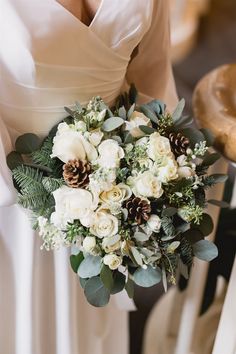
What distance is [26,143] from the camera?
848 mm

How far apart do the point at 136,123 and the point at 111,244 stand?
18cm

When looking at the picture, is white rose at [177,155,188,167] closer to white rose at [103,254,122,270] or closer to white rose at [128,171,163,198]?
white rose at [128,171,163,198]

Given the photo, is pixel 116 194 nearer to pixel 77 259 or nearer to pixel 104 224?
pixel 104 224

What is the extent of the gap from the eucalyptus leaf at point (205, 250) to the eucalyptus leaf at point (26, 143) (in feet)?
0.91

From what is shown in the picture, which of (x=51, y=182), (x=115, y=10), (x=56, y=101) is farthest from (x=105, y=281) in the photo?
(x=115, y=10)

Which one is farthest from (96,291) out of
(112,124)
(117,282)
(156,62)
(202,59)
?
(202,59)

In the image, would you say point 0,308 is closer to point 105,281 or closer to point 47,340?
point 47,340

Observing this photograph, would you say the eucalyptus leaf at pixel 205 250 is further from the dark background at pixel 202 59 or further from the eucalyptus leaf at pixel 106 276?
the dark background at pixel 202 59

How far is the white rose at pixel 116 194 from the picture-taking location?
794 mm

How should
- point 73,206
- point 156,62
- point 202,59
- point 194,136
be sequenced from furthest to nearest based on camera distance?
1. point 202,59
2. point 156,62
3. point 194,136
4. point 73,206

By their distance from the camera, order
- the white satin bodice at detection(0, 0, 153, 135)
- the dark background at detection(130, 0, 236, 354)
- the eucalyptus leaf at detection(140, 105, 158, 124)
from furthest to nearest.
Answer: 1. the dark background at detection(130, 0, 236, 354)
2. the eucalyptus leaf at detection(140, 105, 158, 124)
3. the white satin bodice at detection(0, 0, 153, 135)

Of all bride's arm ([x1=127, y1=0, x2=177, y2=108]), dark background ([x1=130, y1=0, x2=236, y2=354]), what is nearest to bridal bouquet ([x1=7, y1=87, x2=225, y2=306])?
bride's arm ([x1=127, y1=0, x2=177, y2=108])

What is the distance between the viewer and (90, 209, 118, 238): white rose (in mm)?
792

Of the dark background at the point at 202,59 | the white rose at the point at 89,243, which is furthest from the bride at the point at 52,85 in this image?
the dark background at the point at 202,59
